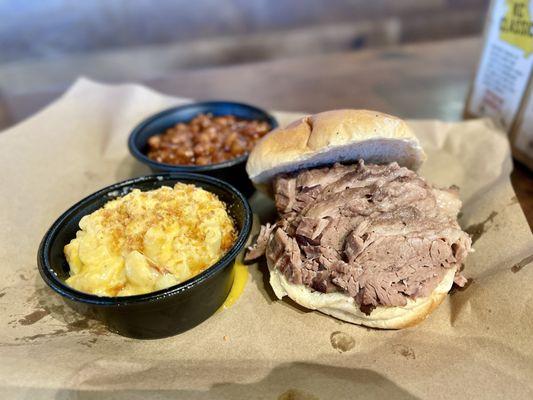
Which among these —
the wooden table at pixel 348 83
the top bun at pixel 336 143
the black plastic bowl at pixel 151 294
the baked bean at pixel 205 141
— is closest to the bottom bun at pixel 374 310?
the black plastic bowl at pixel 151 294

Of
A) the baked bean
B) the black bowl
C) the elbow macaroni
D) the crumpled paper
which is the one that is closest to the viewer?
the crumpled paper

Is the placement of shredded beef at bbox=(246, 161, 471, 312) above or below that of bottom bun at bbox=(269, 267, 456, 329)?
above

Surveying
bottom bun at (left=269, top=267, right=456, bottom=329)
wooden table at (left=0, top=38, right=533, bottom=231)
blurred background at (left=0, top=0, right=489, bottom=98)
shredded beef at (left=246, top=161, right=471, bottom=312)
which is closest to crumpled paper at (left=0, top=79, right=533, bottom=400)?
bottom bun at (left=269, top=267, right=456, bottom=329)

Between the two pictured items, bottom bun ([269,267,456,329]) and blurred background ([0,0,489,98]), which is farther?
blurred background ([0,0,489,98])

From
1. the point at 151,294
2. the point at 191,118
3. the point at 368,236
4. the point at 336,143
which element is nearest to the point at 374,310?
the point at 368,236

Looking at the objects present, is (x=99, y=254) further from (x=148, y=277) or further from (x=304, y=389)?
(x=304, y=389)

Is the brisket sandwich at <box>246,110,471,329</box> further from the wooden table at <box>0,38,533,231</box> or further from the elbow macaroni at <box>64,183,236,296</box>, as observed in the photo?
the wooden table at <box>0,38,533,231</box>

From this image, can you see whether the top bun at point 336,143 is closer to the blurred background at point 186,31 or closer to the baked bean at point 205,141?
the baked bean at point 205,141
